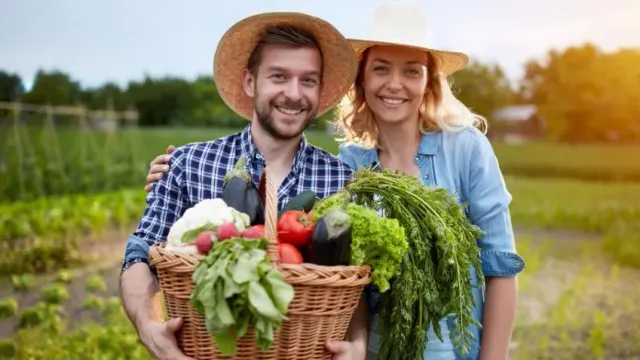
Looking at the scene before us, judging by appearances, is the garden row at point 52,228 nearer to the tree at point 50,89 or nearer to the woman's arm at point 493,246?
the tree at point 50,89

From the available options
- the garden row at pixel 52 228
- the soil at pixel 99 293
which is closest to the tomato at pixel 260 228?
the soil at pixel 99 293

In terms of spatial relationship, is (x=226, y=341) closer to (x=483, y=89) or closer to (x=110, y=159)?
(x=110, y=159)

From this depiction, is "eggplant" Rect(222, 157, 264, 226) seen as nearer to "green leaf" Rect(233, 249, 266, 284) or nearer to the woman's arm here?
"green leaf" Rect(233, 249, 266, 284)

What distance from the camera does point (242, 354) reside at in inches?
84.4

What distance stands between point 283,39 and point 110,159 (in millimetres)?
13080

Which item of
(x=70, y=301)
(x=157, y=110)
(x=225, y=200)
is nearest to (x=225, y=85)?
(x=225, y=200)

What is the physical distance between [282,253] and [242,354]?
285 mm

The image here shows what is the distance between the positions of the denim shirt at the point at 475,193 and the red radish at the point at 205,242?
1.05m

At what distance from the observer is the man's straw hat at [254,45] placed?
2785 mm

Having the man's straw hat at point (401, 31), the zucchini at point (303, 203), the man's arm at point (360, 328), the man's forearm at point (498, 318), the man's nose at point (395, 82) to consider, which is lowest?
the man's forearm at point (498, 318)

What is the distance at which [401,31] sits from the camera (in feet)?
10.3

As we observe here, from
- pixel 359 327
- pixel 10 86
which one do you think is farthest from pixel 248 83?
pixel 10 86

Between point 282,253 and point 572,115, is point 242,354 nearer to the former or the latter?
point 282,253

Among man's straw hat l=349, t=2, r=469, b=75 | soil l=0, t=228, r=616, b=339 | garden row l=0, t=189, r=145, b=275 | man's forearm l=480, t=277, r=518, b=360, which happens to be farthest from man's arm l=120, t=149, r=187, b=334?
garden row l=0, t=189, r=145, b=275
